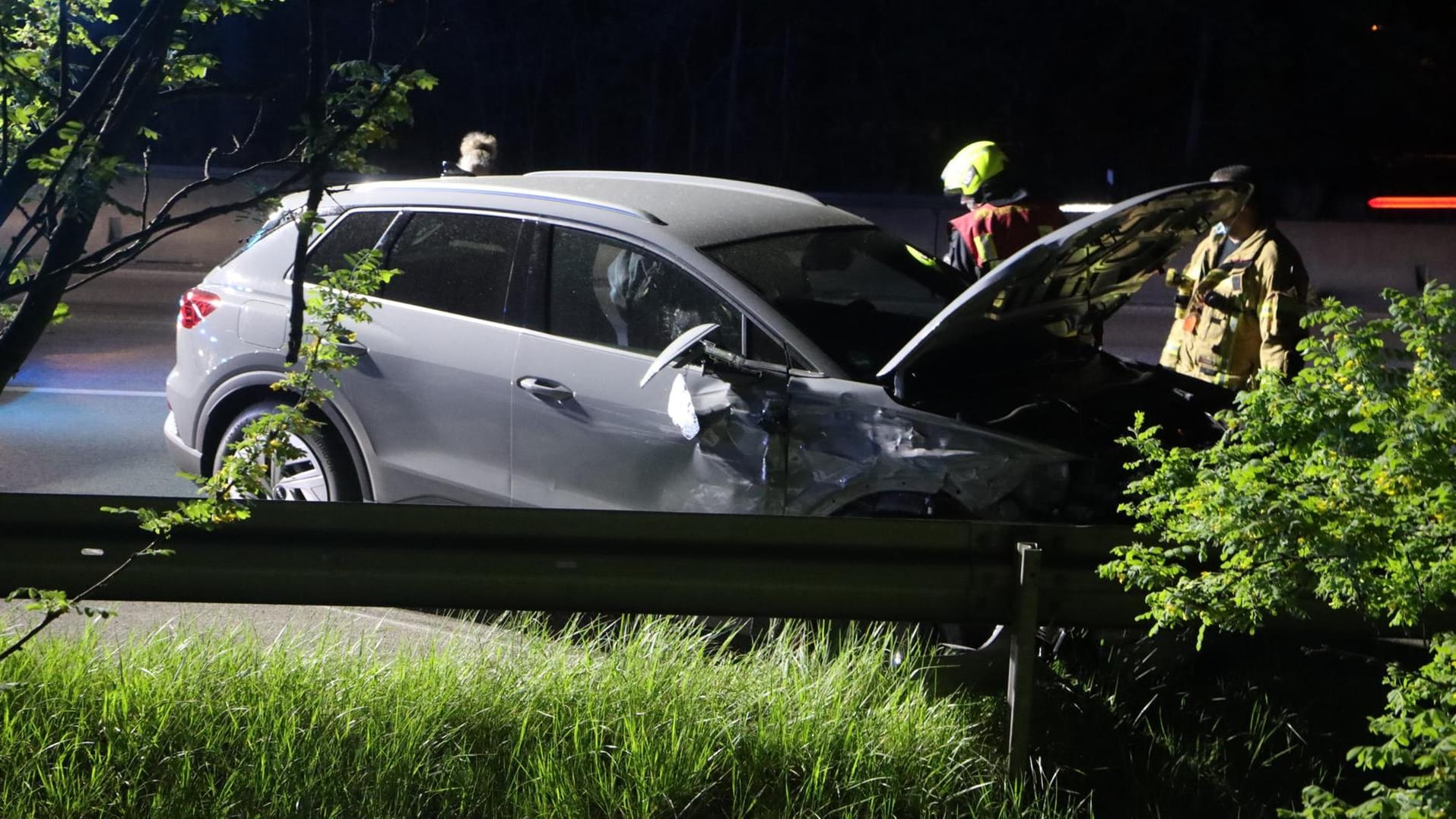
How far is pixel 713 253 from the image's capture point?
16.0 ft

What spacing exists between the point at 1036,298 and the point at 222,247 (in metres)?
13.7

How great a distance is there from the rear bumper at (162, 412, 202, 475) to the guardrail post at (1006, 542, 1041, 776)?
12.3 feet

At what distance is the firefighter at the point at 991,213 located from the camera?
6645mm

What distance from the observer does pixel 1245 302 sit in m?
6.18

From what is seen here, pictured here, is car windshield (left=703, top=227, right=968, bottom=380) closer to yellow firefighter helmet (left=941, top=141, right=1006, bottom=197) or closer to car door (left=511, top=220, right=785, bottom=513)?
car door (left=511, top=220, right=785, bottom=513)

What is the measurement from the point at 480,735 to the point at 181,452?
2.99 m

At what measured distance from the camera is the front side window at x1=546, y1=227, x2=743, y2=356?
4.82 metres

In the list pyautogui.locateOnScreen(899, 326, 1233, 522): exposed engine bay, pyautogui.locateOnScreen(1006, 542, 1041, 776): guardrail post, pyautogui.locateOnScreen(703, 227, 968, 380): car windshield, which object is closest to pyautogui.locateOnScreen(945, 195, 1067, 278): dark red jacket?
pyautogui.locateOnScreen(703, 227, 968, 380): car windshield

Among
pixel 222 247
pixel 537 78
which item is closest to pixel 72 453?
pixel 222 247

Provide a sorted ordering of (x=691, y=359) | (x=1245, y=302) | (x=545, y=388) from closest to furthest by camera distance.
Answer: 1. (x=691, y=359)
2. (x=545, y=388)
3. (x=1245, y=302)

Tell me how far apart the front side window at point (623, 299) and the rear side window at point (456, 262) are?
0.23m

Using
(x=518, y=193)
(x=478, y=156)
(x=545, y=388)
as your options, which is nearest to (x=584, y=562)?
(x=545, y=388)

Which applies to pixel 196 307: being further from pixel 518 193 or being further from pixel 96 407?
pixel 96 407

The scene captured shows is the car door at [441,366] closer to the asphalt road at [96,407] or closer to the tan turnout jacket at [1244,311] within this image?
the asphalt road at [96,407]
